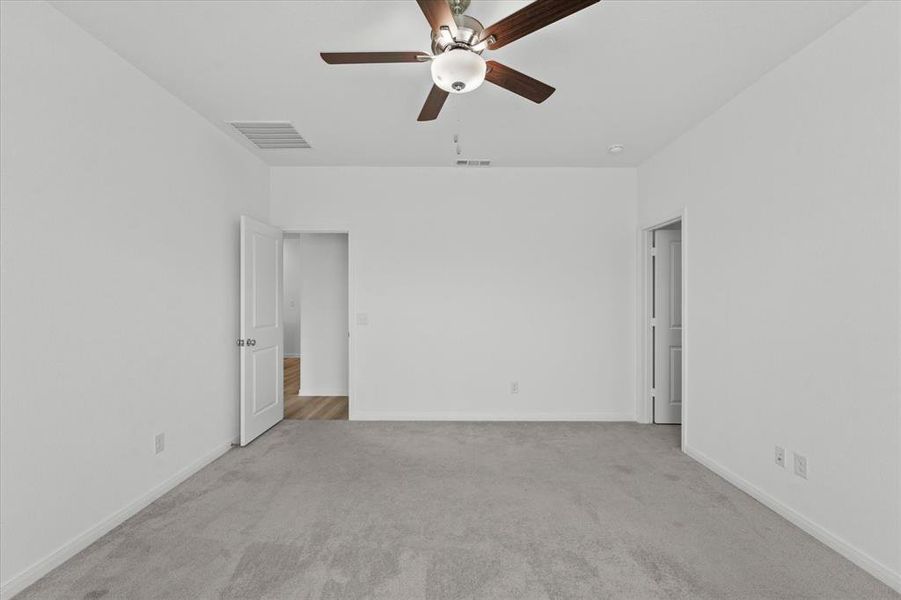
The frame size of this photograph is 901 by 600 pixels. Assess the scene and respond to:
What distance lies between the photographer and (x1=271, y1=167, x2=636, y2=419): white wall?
14.5ft

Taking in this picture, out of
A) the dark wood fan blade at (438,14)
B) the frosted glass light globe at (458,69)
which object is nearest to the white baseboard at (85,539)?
the frosted glass light globe at (458,69)

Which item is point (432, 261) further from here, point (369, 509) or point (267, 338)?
point (369, 509)

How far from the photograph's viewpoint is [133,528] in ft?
7.71

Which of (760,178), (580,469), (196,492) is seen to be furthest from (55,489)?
(760,178)

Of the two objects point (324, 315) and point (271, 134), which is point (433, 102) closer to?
point (271, 134)

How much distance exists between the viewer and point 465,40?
5.97ft

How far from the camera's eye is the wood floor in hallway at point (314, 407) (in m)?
4.56

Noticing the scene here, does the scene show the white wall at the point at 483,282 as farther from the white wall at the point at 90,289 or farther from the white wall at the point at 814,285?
the white wall at the point at 90,289

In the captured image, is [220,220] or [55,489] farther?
[220,220]

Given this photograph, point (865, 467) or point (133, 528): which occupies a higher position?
point (865, 467)

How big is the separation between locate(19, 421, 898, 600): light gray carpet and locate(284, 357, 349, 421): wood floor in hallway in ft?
3.58

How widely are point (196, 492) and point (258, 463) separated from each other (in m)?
0.52

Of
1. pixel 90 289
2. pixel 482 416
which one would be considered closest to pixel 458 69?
pixel 90 289

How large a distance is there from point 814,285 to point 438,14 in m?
2.36
